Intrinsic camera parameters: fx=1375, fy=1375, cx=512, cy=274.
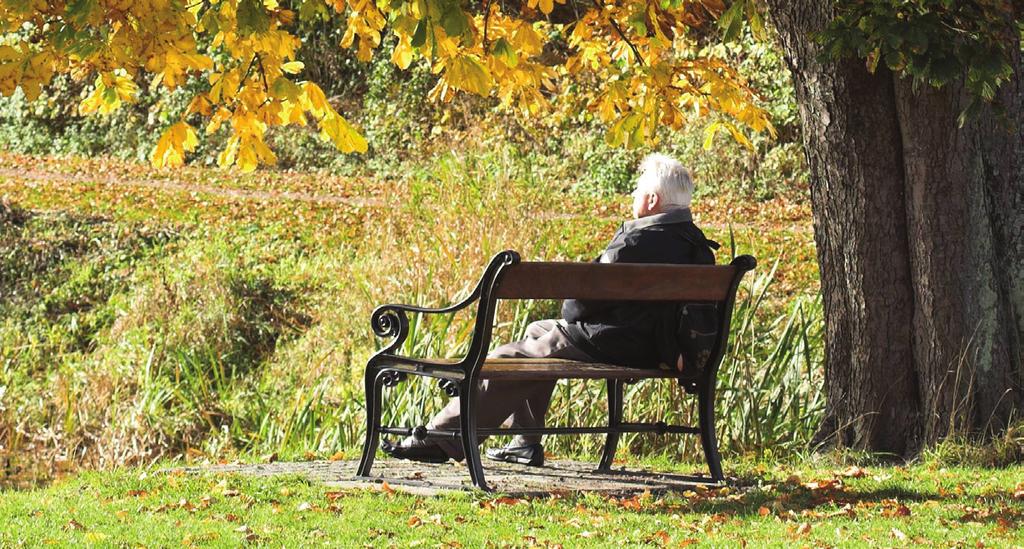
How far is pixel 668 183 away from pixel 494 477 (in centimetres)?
133

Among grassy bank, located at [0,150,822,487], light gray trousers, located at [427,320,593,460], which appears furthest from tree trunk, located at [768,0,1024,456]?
light gray trousers, located at [427,320,593,460]

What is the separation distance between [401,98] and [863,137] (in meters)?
15.6

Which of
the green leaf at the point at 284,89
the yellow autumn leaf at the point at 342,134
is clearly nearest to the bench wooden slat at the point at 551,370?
the yellow autumn leaf at the point at 342,134

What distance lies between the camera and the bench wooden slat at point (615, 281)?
191 inches

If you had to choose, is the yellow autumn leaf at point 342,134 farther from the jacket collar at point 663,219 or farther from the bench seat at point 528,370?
the jacket collar at point 663,219

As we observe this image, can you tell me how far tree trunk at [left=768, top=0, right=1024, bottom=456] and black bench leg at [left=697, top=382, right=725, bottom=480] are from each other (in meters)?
0.76

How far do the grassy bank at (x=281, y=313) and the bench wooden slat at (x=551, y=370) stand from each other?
1472 mm

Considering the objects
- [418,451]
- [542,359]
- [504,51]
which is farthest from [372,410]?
[504,51]

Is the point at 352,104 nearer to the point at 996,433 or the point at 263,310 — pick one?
the point at 263,310

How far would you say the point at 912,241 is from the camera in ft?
18.7

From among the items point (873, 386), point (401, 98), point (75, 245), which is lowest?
point (873, 386)

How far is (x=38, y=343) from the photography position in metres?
11.1

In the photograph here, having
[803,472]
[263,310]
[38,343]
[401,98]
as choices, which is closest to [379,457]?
[803,472]

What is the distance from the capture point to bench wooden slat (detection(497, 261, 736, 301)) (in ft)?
15.9
